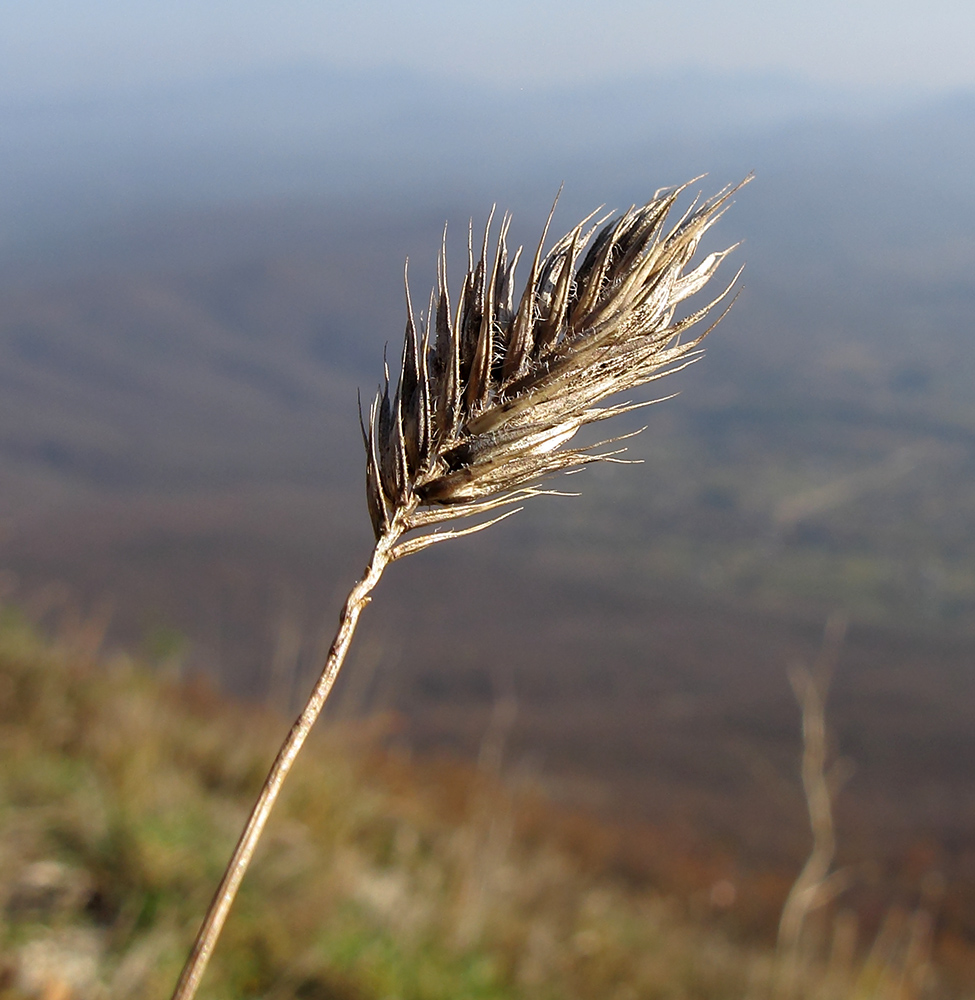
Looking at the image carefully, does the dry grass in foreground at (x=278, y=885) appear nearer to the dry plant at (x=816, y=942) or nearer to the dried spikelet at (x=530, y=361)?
the dry plant at (x=816, y=942)

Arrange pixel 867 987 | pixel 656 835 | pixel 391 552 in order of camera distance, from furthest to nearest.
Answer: pixel 656 835 → pixel 867 987 → pixel 391 552

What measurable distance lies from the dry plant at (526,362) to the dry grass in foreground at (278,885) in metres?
1.64

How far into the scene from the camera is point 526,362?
73 cm

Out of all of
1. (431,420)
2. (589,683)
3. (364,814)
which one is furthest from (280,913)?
(589,683)

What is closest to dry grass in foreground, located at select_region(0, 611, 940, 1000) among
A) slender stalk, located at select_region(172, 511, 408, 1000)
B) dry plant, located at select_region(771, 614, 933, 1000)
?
dry plant, located at select_region(771, 614, 933, 1000)

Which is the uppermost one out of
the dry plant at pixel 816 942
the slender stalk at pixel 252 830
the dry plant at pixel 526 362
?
the dry plant at pixel 526 362

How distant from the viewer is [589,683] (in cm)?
1689

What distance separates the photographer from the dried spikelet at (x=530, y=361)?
2.23 feet

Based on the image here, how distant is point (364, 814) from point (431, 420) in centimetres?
469

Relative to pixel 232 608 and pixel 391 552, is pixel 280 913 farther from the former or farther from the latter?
pixel 232 608

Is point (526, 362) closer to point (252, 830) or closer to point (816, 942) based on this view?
point (252, 830)

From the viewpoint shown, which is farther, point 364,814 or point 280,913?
point 364,814

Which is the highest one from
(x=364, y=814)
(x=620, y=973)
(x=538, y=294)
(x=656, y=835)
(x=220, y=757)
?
(x=538, y=294)

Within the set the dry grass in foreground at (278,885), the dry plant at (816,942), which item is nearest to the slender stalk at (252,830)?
the dry grass in foreground at (278,885)
